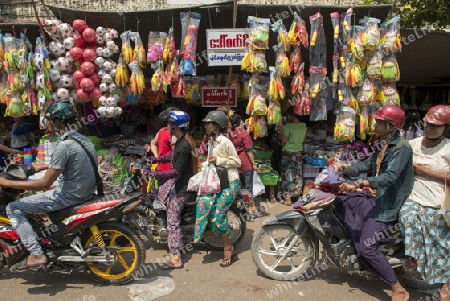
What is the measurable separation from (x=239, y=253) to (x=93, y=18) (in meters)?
4.13

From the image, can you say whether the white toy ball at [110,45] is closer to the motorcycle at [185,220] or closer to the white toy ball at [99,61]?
the white toy ball at [99,61]

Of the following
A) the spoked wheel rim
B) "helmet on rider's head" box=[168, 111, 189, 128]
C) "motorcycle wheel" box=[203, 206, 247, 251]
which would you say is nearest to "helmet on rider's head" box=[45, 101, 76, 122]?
"helmet on rider's head" box=[168, 111, 189, 128]

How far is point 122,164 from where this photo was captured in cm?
608

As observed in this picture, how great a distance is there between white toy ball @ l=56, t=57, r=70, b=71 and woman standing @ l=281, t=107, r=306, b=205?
369 cm

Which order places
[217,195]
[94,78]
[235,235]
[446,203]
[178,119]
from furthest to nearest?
[94,78] → [235,235] → [217,195] → [178,119] → [446,203]

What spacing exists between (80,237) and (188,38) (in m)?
3.28

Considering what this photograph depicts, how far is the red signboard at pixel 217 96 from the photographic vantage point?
21.4ft

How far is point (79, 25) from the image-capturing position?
5266 millimetres

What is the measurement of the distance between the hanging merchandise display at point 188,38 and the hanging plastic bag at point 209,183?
218 centimetres

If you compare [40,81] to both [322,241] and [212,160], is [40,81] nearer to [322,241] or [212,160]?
[212,160]

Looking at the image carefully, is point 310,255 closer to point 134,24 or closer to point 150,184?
point 150,184

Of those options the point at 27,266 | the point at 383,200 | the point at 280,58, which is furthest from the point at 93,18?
the point at 383,200

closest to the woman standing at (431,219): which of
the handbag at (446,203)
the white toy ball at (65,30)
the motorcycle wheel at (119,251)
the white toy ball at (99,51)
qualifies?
the handbag at (446,203)

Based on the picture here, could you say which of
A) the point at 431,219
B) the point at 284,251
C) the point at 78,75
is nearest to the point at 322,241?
the point at 284,251
